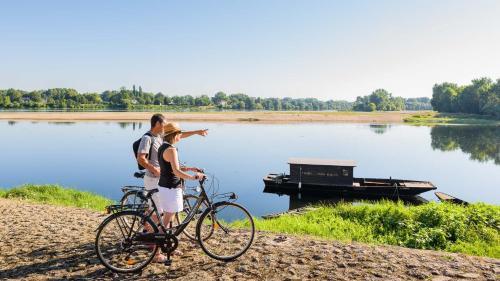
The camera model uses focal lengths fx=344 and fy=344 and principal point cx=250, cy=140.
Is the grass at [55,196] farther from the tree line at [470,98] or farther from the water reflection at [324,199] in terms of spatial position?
the tree line at [470,98]

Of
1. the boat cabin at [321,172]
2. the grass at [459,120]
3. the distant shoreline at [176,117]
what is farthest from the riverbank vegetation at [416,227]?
the grass at [459,120]

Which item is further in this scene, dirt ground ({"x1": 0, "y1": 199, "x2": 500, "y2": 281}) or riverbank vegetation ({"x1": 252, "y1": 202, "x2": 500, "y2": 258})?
riverbank vegetation ({"x1": 252, "y1": 202, "x2": 500, "y2": 258})

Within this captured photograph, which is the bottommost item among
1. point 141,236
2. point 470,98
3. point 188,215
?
point 141,236

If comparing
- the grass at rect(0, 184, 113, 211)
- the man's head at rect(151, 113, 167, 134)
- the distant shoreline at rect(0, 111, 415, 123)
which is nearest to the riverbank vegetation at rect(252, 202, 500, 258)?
the man's head at rect(151, 113, 167, 134)

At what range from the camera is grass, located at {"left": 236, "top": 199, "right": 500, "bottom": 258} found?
1095cm

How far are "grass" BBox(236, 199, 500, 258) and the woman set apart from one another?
4.66m

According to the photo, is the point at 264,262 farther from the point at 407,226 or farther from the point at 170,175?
the point at 407,226

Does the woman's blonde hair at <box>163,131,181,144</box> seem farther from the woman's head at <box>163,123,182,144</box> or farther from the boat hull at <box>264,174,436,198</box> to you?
the boat hull at <box>264,174,436,198</box>

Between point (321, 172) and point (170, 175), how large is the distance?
21.4 meters

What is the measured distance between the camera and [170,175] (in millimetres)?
6387

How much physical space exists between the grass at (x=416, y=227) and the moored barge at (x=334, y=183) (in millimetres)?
10692

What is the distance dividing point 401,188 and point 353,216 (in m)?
12.0

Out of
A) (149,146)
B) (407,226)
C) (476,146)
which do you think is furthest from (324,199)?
(476,146)

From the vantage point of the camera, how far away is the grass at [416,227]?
35.9 feet
